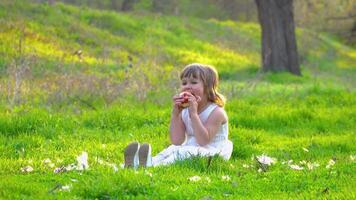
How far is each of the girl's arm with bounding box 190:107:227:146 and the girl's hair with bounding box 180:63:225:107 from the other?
0.15 metres

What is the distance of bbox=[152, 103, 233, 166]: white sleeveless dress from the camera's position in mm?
7217

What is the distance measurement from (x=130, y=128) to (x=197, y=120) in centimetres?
263

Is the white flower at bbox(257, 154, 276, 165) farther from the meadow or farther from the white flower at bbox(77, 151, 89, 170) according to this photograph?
the white flower at bbox(77, 151, 89, 170)

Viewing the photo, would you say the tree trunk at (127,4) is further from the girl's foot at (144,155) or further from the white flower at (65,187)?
the white flower at (65,187)

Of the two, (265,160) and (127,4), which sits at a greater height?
(265,160)

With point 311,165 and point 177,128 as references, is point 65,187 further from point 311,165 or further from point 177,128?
point 311,165

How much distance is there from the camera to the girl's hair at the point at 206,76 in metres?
7.54

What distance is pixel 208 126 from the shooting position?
749cm

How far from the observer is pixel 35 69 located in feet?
44.5

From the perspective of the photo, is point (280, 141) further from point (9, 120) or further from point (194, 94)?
point (9, 120)

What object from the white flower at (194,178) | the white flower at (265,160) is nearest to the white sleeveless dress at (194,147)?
the white flower at (265,160)

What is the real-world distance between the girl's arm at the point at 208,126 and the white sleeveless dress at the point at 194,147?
2.5 inches

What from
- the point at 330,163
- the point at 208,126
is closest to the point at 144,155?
the point at 208,126

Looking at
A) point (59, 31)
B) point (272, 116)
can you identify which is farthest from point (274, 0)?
point (272, 116)
